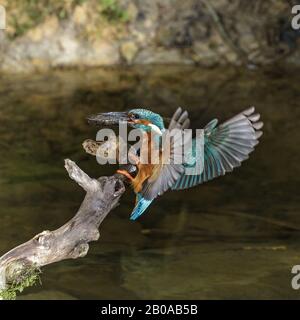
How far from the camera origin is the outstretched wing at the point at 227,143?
3199mm

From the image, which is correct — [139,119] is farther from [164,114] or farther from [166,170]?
[164,114]

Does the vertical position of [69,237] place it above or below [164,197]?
below

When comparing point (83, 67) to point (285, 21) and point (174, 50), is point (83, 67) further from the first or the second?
point (285, 21)

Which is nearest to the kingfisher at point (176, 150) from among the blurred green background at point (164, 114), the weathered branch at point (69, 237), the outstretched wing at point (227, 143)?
the outstretched wing at point (227, 143)

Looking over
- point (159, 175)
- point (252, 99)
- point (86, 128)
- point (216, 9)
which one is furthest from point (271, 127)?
point (159, 175)

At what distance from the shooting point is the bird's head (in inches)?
123

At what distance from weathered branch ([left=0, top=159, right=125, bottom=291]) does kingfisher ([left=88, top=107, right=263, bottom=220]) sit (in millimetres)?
136

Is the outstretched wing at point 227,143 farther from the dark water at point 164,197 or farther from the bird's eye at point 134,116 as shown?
the dark water at point 164,197

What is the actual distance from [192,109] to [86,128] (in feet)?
3.18

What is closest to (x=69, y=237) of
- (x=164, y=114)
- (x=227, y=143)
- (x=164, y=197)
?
(x=227, y=143)

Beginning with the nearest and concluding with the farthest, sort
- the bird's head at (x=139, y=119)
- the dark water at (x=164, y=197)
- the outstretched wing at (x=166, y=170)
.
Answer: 1. the outstretched wing at (x=166, y=170)
2. the bird's head at (x=139, y=119)
3. the dark water at (x=164, y=197)

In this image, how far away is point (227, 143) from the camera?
10.8 feet

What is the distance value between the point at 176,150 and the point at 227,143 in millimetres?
344

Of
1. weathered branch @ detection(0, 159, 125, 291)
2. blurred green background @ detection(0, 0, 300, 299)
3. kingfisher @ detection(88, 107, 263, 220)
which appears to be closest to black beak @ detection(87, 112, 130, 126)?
kingfisher @ detection(88, 107, 263, 220)
